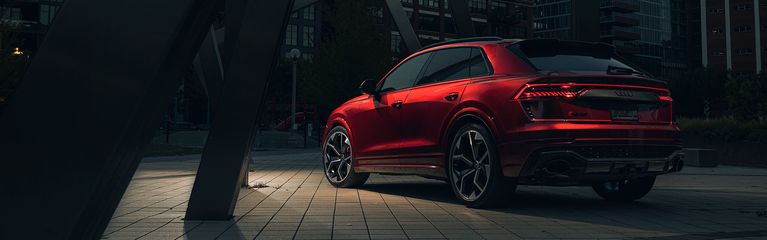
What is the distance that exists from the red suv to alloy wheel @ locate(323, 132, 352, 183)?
55.7 inches

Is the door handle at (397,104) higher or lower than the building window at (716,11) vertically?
lower

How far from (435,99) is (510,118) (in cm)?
114

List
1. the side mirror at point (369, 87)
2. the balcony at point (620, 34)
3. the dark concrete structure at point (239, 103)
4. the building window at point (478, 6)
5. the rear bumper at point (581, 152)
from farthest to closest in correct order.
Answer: the balcony at point (620, 34) < the building window at point (478, 6) < the side mirror at point (369, 87) < the rear bumper at point (581, 152) < the dark concrete structure at point (239, 103)

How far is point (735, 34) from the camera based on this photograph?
288 ft

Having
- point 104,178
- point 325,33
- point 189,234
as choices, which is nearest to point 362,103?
point 189,234

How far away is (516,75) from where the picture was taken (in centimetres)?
550

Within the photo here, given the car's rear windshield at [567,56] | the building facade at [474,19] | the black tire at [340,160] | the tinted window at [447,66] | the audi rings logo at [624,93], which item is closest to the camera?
the audi rings logo at [624,93]

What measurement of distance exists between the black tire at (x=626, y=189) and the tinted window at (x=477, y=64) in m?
2.05

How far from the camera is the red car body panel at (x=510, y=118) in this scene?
17.1 ft

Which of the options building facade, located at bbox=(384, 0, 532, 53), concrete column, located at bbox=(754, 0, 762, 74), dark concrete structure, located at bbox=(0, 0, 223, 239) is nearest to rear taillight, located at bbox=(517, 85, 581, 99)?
dark concrete structure, located at bbox=(0, 0, 223, 239)

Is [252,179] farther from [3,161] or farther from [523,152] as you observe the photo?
[3,161]

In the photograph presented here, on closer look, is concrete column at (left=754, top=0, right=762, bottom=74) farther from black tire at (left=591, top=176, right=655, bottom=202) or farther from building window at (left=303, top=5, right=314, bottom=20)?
black tire at (left=591, top=176, right=655, bottom=202)

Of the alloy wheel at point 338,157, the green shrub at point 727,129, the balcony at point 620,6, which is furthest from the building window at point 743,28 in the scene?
the alloy wheel at point 338,157

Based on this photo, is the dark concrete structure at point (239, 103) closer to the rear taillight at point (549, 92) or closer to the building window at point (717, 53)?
the rear taillight at point (549, 92)
